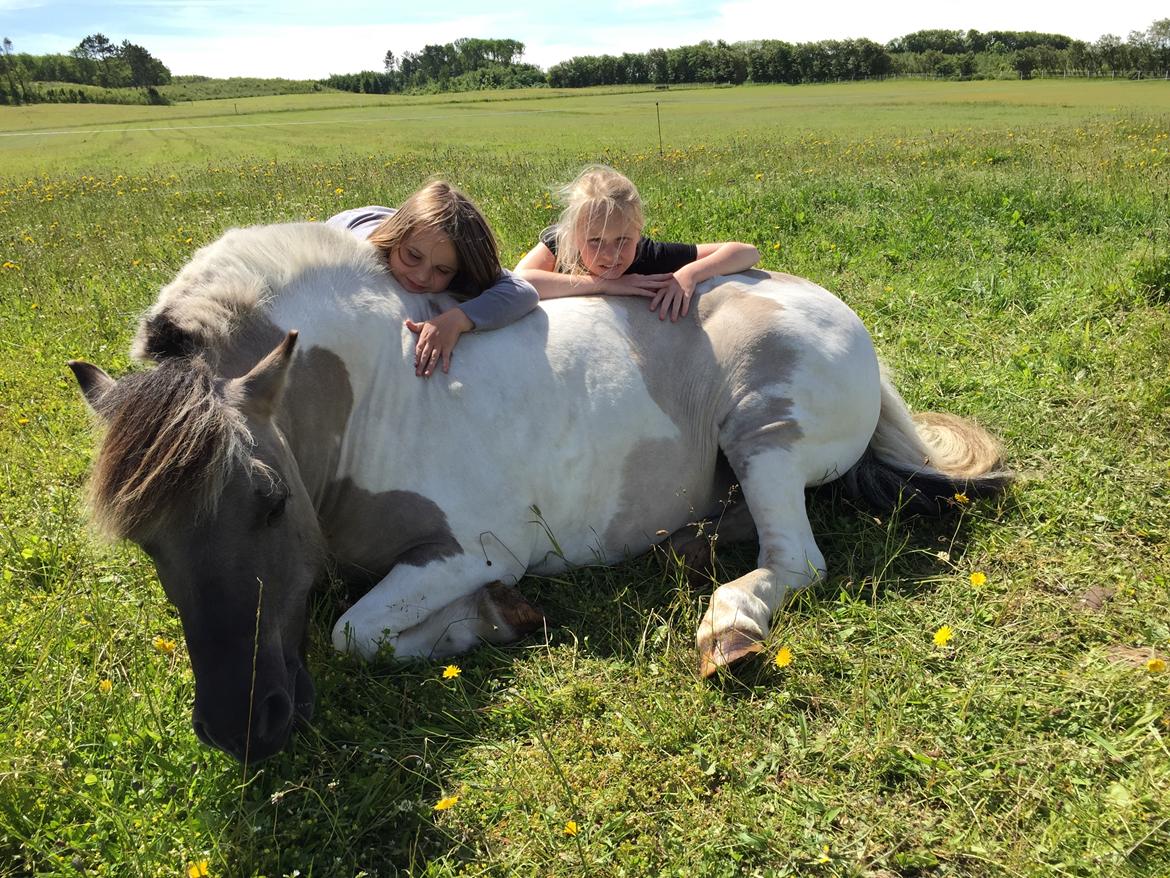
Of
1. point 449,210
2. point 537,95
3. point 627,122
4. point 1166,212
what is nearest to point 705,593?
point 449,210

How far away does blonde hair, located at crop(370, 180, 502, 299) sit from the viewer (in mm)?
3670

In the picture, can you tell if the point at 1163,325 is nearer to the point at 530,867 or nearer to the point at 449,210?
the point at 449,210

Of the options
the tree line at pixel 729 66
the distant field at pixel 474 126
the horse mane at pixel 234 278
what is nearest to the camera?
the horse mane at pixel 234 278

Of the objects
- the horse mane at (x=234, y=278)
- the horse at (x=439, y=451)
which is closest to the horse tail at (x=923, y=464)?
the horse at (x=439, y=451)

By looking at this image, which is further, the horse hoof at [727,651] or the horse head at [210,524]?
the horse hoof at [727,651]

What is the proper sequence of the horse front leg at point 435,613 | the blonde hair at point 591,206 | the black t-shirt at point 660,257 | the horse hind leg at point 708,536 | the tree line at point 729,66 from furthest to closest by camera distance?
1. the tree line at point 729,66
2. the black t-shirt at point 660,257
3. the blonde hair at point 591,206
4. the horse hind leg at point 708,536
5. the horse front leg at point 435,613

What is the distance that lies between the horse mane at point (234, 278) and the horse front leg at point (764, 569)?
2073 millimetres

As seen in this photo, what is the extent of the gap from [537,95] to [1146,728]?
71.7m

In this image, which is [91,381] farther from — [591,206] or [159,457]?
[591,206]

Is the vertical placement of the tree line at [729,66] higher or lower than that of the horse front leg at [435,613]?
higher

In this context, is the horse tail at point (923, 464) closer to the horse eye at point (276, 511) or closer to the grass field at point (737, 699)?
the grass field at point (737, 699)

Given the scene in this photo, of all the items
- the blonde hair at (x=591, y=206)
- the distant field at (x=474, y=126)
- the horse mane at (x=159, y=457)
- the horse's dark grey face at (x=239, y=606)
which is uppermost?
the distant field at (x=474, y=126)

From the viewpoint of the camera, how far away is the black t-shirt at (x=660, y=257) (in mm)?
4566

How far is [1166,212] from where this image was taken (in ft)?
28.1
